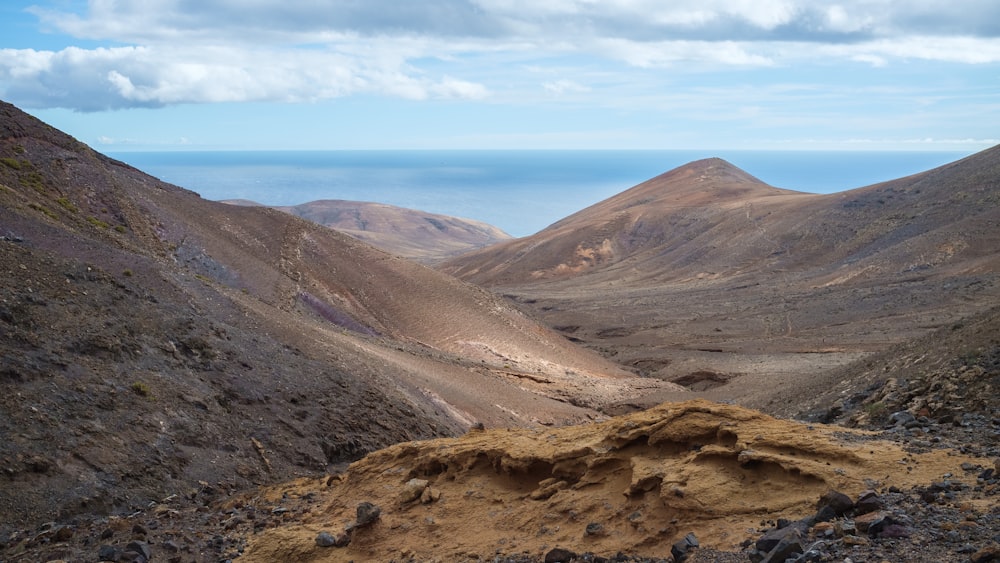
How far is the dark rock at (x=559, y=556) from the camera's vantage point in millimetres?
7289

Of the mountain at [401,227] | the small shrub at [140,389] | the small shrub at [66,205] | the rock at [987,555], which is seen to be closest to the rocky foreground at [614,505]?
the rock at [987,555]

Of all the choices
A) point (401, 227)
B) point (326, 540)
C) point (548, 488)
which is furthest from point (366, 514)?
point (401, 227)

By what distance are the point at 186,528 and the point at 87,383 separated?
3323 millimetres

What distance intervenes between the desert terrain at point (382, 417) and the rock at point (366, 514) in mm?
17

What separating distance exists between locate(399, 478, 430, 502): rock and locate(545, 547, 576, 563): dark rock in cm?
229

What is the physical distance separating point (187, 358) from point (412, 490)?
6587 millimetres

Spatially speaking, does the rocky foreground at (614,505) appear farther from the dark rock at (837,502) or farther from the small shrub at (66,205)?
the small shrub at (66,205)

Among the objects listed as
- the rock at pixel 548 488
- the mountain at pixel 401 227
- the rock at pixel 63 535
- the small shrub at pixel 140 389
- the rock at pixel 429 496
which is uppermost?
the mountain at pixel 401 227

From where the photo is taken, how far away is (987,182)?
51.3m

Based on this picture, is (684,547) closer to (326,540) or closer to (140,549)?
(326,540)

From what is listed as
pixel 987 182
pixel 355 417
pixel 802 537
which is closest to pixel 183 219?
pixel 355 417

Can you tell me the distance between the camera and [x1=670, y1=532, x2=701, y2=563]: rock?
6750mm

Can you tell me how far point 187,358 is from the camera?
14242mm

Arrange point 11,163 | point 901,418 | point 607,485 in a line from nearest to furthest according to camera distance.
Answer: point 607,485 → point 901,418 → point 11,163
